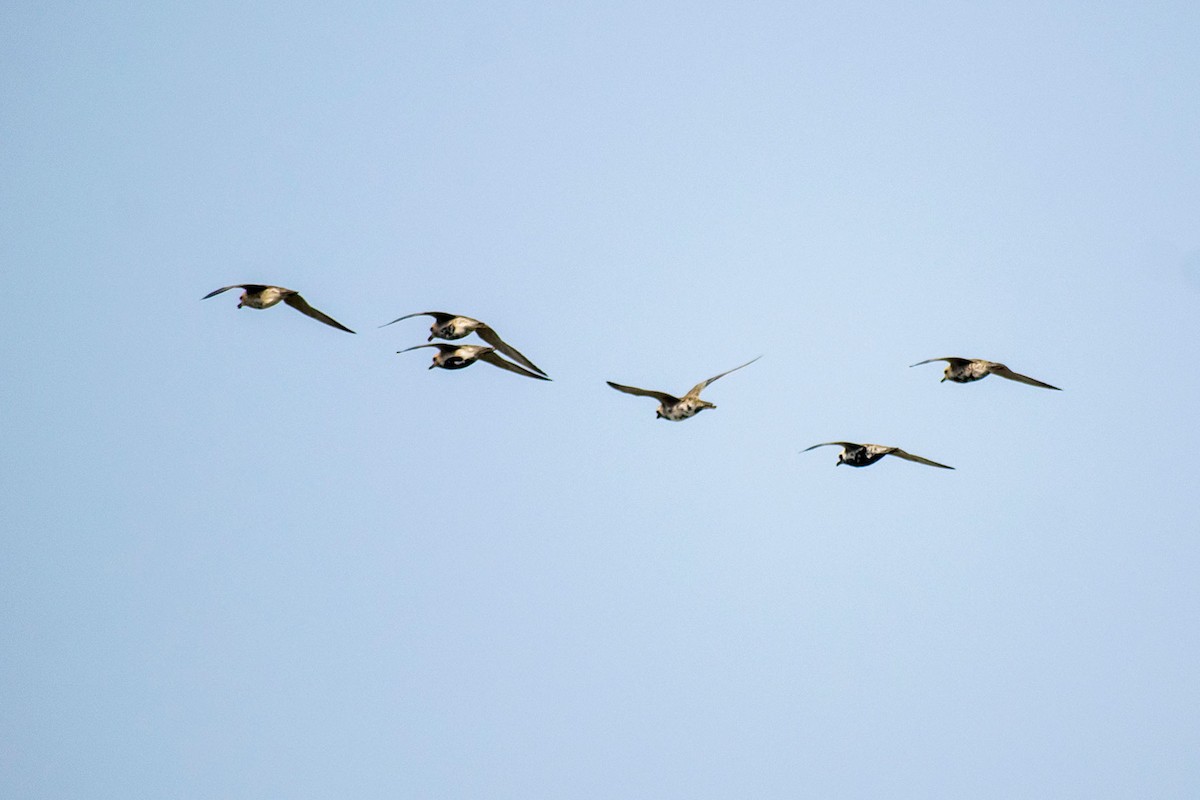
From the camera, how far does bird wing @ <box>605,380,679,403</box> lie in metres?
74.4

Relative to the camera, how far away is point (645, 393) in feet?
247

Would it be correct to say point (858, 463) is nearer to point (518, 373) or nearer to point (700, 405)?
point (700, 405)

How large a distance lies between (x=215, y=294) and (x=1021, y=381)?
37.1m

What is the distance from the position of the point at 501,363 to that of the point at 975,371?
2242cm

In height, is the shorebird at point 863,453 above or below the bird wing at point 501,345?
below

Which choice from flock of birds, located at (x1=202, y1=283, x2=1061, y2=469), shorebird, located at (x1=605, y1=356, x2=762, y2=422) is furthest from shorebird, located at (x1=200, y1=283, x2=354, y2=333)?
shorebird, located at (x1=605, y1=356, x2=762, y2=422)

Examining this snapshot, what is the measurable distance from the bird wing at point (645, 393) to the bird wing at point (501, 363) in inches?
139

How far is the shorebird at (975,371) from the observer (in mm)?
74875

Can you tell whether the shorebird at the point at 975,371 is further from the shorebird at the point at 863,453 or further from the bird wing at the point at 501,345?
the bird wing at the point at 501,345

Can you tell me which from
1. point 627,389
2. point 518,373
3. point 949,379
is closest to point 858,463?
point 949,379

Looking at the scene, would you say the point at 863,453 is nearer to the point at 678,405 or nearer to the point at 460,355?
the point at 678,405

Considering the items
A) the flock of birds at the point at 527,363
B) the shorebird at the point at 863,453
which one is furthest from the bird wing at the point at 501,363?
the shorebird at the point at 863,453

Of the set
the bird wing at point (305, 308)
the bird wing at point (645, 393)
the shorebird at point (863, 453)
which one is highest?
the bird wing at point (305, 308)

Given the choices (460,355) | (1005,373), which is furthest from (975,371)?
(460,355)
